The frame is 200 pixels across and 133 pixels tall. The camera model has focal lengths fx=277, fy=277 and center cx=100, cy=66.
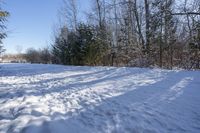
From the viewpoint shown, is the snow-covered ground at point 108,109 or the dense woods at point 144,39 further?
the dense woods at point 144,39

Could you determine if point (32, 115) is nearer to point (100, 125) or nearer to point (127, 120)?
point (100, 125)

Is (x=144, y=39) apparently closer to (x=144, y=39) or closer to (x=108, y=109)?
(x=144, y=39)

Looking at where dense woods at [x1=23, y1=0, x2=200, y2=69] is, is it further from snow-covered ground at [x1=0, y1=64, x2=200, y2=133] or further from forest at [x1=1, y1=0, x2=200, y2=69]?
snow-covered ground at [x1=0, y1=64, x2=200, y2=133]

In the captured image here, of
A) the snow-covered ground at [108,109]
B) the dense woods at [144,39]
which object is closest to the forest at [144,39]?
the dense woods at [144,39]

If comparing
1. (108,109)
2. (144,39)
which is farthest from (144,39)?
(108,109)

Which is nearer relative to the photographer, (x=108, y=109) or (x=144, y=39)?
(x=108, y=109)

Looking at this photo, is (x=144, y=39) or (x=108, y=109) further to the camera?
(x=144, y=39)

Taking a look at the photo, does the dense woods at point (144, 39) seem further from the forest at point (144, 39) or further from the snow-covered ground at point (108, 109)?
the snow-covered ground at point (108, 109)

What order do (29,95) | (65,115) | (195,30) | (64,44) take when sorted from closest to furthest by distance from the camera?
1. (65,115)
2. (29,95)
3. (195,30)
4. (64,44)

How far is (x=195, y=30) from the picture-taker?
1530 centimetres

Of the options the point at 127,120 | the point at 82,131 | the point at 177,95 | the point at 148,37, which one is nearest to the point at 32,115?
the point at 82,131

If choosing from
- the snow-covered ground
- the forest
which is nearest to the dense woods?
the forest

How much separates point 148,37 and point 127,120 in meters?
16.3

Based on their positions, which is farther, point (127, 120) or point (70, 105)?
A: point (70, 105)
